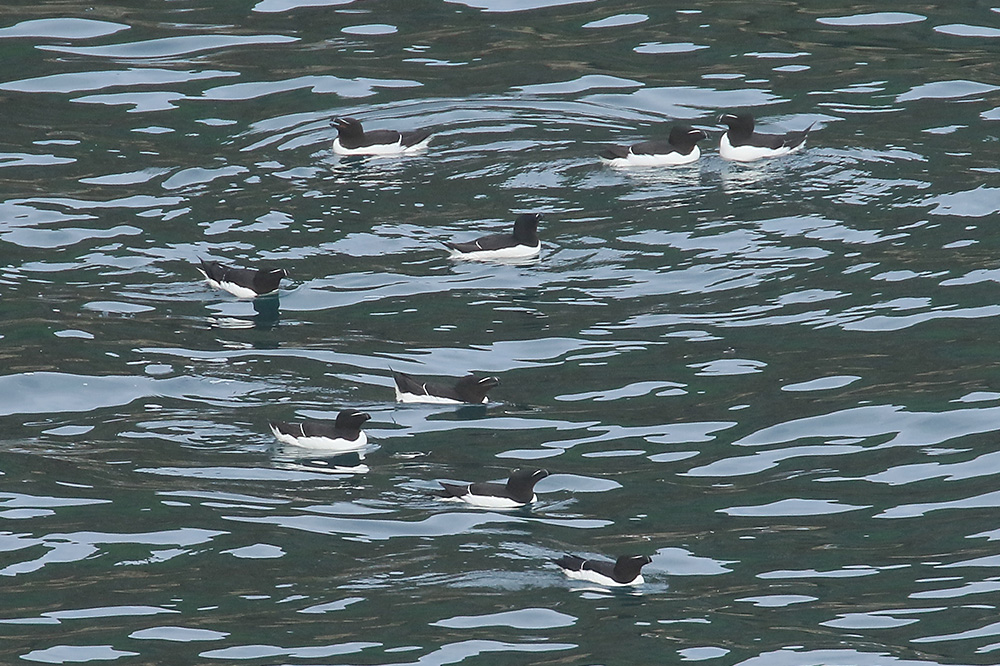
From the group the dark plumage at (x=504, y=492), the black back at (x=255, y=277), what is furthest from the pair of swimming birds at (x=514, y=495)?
the black back at (x=255, y=277)

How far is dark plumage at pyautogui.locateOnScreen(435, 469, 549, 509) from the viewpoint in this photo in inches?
514

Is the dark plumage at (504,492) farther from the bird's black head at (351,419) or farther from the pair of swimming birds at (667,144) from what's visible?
the pair of swimming birds at (667,144)

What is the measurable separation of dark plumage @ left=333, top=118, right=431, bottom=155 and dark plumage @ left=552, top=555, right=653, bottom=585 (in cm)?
1038

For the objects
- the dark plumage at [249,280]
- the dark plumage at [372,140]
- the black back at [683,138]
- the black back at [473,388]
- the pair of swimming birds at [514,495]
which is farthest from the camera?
the dark plumage at [372,140]

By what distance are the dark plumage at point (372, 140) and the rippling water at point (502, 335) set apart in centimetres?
23

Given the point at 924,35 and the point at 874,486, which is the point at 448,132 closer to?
the point at 924,35

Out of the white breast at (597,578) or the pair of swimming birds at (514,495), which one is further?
the pair of swimming birds at (514,495)

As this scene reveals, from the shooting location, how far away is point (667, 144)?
2077 cm

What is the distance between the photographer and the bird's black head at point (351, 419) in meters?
14.0

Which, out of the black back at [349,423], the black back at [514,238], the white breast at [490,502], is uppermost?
the black back at [514,238]

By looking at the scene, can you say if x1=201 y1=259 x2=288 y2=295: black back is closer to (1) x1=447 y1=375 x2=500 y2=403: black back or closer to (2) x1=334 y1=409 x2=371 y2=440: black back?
(1) x1=447 y1=375 x2=500 y2=403: black back

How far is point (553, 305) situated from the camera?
17.3m

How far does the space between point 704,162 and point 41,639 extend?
41.5 ft

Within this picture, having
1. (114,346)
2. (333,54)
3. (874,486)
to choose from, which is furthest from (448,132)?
(874,486)
